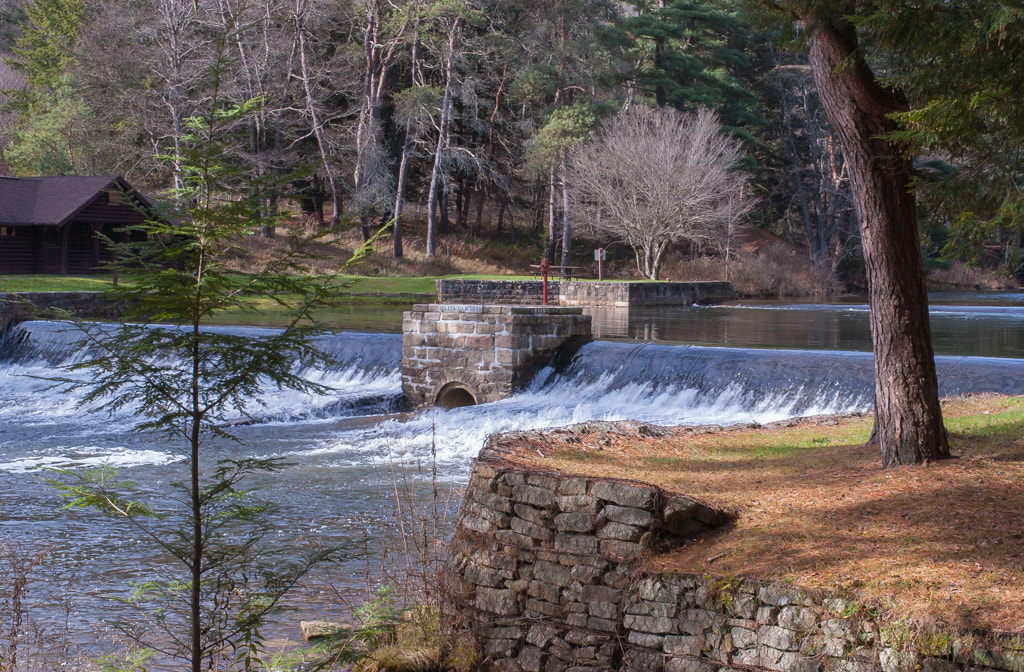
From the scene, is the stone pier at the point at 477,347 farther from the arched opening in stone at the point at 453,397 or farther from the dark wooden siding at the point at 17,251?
the dark wooden siding at the point at 17,251

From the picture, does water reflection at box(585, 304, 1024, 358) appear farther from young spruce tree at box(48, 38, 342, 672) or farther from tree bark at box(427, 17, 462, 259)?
young spruce tree at box(48, 38, 342, 672)

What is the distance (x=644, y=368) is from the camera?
1388cm

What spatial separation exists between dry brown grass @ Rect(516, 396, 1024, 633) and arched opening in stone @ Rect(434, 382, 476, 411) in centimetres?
685

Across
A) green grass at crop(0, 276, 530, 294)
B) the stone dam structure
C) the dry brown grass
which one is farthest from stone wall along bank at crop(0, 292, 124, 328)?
the dry brown grass

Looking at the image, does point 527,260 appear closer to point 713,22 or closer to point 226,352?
point 713,22

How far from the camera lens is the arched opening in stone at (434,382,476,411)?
14.4 meters

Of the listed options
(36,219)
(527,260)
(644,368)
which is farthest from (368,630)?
(527,260)

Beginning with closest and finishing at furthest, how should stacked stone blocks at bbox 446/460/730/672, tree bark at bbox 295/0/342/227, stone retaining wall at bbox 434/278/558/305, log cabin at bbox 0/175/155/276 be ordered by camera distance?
stacked stone blocks at bbox 446/460/730/672
log cabin at bbox 0/175/155/276
stone retaining wall at bbox 434/278/558/305
tree bark at bbox 295/0/342/227

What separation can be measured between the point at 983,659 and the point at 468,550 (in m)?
2.85

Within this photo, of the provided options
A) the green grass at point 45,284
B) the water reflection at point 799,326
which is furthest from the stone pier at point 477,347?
the green grass at point 45,284

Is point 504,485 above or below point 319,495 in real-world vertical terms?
above

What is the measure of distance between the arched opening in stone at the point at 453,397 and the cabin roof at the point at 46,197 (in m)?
21.0

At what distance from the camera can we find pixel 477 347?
551 inches

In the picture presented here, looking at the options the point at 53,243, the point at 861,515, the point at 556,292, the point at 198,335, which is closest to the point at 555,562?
the point at 861,515
